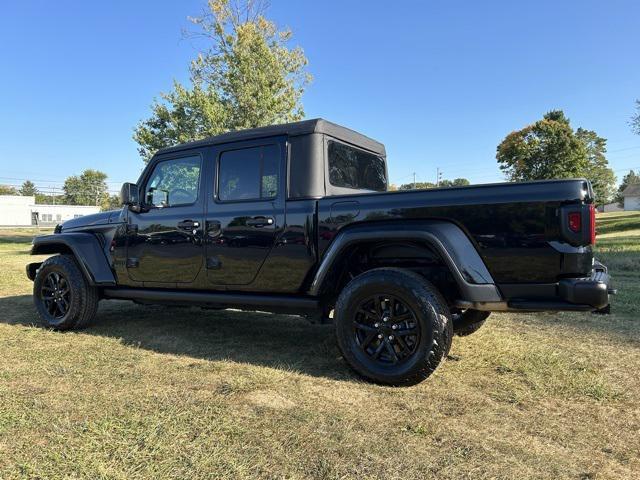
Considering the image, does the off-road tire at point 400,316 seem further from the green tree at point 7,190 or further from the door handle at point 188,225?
the green tree at point 7,190

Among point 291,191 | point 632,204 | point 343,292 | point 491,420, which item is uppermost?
point 632,204

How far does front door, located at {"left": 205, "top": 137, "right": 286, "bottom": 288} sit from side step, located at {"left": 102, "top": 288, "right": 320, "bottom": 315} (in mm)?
136

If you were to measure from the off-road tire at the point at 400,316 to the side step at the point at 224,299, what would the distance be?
1.34 ft

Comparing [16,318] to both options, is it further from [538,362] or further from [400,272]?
[538,362]

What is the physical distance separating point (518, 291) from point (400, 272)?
2.54 ft

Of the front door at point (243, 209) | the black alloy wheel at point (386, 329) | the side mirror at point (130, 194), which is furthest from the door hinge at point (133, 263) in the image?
the black alloy wheel at point (386, 329)

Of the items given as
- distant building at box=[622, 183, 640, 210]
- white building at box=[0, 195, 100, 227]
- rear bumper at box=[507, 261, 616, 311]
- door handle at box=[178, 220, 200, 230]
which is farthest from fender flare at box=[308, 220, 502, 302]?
distant building at box=[622, 183, 640, 210]

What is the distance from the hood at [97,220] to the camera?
480 centimetres

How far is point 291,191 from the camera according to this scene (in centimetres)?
373

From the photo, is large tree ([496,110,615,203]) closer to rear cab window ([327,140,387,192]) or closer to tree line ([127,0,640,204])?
tree line ([127,0,640,204])

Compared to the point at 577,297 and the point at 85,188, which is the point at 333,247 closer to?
the point at 577,297

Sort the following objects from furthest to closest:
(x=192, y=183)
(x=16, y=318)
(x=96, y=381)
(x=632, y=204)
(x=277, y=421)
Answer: (x=632, y=204) → (x=16, y=318) → (x=192, y=183) → (x=96, y=381) → (x=277, y=421)

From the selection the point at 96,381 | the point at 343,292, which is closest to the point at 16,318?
the point at 96,381

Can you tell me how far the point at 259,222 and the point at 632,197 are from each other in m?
98.8
